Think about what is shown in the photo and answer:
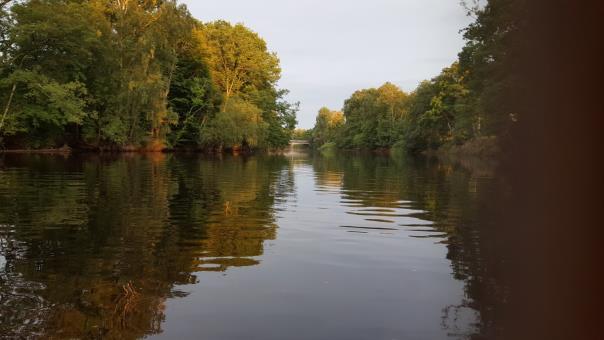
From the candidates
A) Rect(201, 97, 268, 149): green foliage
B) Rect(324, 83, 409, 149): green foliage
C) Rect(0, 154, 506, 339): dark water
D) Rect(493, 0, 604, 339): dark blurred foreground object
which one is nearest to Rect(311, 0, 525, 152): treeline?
Rect(324, 83, 409, 149): green foliage

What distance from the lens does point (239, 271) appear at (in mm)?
8164

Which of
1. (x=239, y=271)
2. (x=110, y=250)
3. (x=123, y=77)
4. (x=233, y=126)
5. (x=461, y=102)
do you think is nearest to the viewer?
(x=239, y=271)

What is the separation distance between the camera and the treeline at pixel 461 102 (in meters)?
36.9

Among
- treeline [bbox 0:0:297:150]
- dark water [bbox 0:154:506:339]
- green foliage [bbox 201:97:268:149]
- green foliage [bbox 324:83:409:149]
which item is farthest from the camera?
green foliage [bbox 324:83:409:149]

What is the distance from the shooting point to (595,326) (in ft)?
19.7

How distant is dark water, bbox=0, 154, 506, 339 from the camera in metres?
5.75

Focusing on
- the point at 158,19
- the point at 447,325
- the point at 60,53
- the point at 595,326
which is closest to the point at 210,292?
the point at 447,325

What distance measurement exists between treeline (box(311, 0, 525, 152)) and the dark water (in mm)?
24338

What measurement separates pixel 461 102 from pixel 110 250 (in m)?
79.4

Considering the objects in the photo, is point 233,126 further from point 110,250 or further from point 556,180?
point 110,250

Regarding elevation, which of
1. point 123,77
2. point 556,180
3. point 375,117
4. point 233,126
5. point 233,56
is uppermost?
point 233,56

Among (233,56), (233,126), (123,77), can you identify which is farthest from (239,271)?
(233,56)

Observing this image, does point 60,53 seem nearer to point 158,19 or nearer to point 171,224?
point 158,19

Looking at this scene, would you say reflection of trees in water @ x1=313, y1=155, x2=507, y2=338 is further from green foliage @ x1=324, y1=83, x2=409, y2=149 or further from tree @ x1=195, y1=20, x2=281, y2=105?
green foliage @ x1=324, y1=83, x2=409, y2=149
